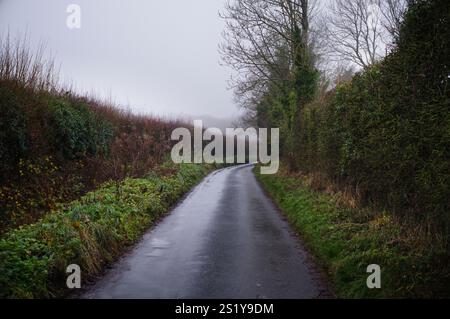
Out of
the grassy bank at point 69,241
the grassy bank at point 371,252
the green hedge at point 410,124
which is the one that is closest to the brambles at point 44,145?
the grassy bank at point 69,241

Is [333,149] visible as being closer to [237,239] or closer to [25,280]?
[237,239]

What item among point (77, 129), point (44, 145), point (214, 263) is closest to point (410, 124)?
point (214, 263)

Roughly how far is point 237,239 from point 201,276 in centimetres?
273

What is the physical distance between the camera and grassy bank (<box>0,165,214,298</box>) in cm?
588

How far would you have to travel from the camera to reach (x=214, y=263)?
7.53 metres

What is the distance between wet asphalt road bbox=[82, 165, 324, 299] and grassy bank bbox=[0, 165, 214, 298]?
438mm

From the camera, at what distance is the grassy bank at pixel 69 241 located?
588 centimetres

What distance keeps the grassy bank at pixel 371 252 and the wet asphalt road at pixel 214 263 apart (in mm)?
456

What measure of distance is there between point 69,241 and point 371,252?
582 cm

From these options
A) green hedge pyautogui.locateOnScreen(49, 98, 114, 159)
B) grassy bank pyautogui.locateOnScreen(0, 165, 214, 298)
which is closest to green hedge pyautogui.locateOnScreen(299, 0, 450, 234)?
grassy bank pyautogui.locateOnScreen(0, 165, 214, 298)

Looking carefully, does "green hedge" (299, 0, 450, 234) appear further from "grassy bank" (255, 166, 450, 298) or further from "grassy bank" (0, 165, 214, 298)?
"grassy bank" (0, 165, 214, 298)

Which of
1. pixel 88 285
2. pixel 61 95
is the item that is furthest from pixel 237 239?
pixel 61 95

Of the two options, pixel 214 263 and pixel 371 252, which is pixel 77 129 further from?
pixel 371 252

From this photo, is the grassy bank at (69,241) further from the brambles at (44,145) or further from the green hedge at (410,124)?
the green hedge at (410,124)
